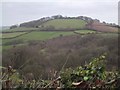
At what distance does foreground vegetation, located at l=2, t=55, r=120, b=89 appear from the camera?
1793mm

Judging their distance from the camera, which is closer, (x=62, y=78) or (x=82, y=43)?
(x=62, y=78)

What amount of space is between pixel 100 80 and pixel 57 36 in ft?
49.2

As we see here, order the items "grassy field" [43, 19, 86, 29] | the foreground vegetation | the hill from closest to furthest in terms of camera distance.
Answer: the foreground vegetation, the hill, "grassy field" [43, 19, 86, 29]

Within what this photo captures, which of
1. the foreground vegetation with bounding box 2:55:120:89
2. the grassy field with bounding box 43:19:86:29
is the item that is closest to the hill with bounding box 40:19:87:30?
the grassy field with bounding box 43:19:86:29

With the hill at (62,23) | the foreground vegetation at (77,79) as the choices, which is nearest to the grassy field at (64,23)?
the hill at (62,23)

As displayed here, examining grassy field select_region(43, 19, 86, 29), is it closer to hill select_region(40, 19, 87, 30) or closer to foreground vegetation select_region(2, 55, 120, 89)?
hill select_region(40, 19, 87, 30)

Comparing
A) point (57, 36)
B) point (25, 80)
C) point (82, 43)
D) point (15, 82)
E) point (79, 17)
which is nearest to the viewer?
point (15, 82)

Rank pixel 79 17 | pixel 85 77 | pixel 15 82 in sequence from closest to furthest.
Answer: pixel 85 77 → pixel 15 82 → pixel 79 17

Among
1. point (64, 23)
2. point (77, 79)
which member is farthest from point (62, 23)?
point (77, 79)

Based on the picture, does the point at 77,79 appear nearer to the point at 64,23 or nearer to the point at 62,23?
the point at 62,23

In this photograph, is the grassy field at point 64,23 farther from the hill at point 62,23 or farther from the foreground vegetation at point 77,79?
the foreground vegetation at point 77,79

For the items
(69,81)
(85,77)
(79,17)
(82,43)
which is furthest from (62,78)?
(79,17)

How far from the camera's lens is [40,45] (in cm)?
1488

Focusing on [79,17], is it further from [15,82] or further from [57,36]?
[15,82]
